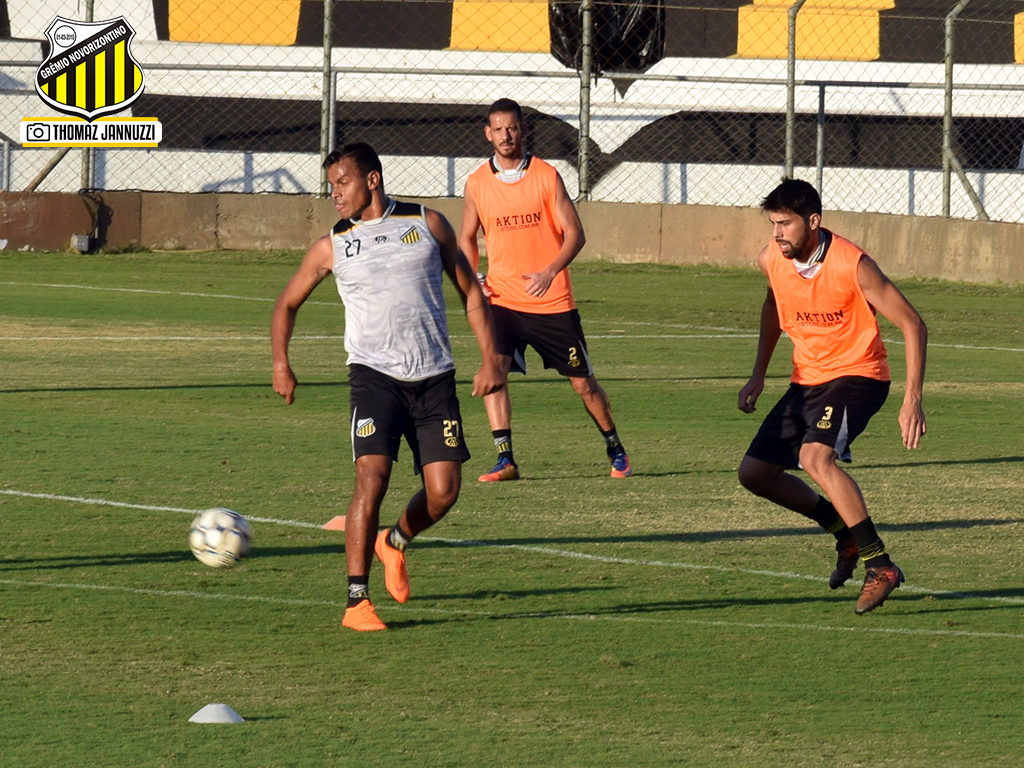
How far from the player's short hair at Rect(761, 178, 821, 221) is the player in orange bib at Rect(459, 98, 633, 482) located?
10.2 ft

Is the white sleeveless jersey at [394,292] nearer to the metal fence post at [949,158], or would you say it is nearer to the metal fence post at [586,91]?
the metal fence post at [949,158]

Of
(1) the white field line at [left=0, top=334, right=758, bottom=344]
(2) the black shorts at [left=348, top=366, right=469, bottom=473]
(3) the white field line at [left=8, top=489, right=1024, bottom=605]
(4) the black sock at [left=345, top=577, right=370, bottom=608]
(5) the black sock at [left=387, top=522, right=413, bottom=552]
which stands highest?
(2) the black shorts at [left=348, top=366, right=469, bottom=473]

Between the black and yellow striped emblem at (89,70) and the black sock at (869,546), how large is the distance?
17714 millimetres

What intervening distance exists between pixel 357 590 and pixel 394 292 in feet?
3.94

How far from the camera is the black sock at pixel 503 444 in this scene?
9.95m

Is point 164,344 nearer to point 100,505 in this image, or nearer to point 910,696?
point 100,505

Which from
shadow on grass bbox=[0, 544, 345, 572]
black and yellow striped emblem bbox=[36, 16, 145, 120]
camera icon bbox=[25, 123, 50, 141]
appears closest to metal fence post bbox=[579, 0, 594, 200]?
black and yellow striped emblem bbox=[36, 16, 145, 120]

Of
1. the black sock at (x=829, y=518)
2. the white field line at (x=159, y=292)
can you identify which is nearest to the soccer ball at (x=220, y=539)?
the black sock at (x=829, y=518)

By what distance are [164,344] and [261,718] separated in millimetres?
10428

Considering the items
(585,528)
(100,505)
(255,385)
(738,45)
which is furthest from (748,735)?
(738,45)

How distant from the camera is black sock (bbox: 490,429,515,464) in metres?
9.95

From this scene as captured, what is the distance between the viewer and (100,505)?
352 inches

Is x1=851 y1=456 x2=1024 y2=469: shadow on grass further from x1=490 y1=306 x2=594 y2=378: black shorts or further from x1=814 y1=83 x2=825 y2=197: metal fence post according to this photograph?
x1=814 y1=83 x2=825 y2=197: metal fence post

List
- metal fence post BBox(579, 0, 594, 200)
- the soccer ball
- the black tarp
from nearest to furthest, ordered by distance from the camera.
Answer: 1. the soccer ball
2. metal fence post BBox(579, 0, 594, 200)
3. the black tarp
